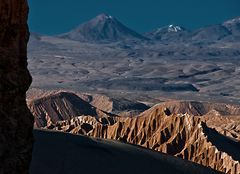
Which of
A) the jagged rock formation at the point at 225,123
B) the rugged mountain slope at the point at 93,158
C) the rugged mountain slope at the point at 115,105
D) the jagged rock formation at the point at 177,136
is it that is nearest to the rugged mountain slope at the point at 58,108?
the jagged rock formation at the point at 225,123

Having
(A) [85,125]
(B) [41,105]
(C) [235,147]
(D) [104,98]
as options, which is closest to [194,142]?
(C) [235,147]

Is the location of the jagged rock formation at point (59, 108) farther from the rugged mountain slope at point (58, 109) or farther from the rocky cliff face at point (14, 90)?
the rocky cliff face at point (14, 90)

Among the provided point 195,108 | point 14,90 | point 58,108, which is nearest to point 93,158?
point 14,90

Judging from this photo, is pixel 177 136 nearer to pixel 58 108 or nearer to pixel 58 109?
pixel 58 109

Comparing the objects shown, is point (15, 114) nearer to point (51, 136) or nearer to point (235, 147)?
point (51, 136)

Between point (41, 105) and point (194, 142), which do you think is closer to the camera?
point (194, 142)

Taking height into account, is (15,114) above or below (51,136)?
above
